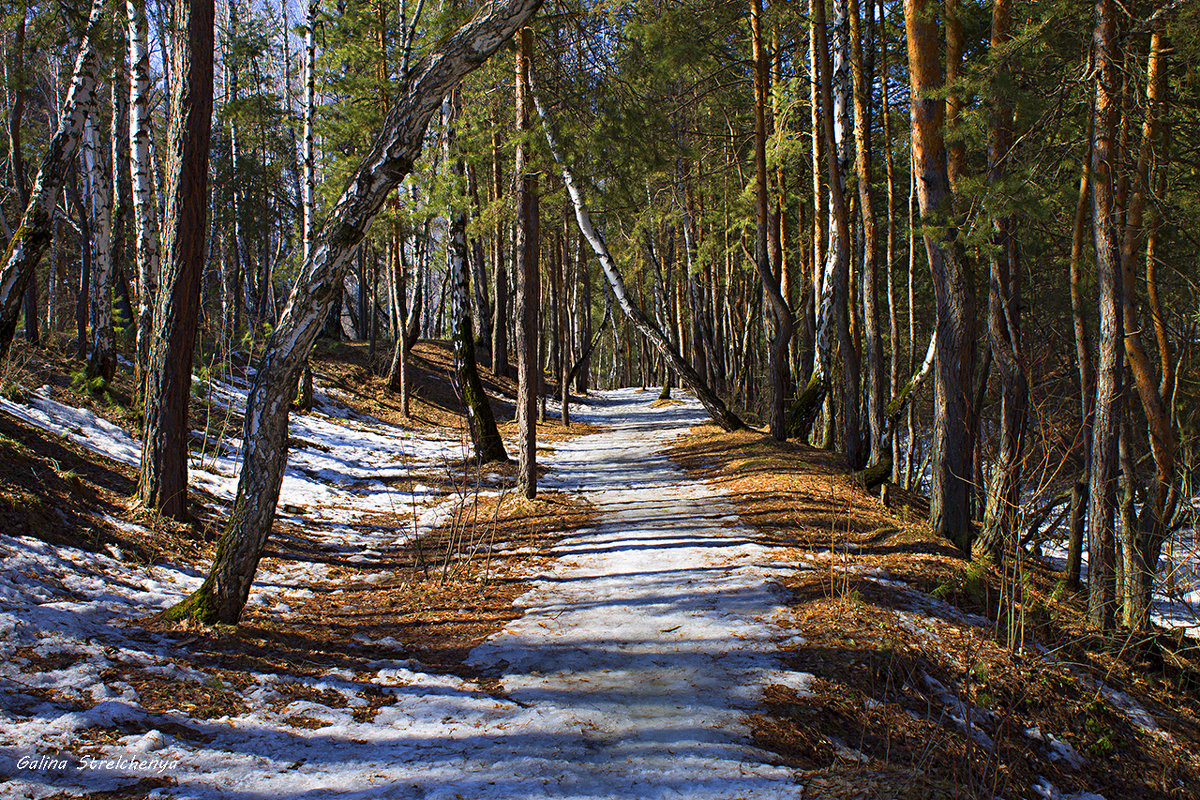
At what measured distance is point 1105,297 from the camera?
253 inches

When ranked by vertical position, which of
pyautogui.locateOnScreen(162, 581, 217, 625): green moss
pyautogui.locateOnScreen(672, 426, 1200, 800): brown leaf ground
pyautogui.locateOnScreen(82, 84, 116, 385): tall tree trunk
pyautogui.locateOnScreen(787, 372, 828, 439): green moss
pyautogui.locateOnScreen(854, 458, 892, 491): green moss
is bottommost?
pyautogui.locateOnScreen(672, 426, 1200, 800): brown leaf ground

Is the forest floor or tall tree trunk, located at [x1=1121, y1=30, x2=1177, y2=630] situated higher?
tall tree trunk, located at [x1=1121, y1=30, x2=1177, y2=630]

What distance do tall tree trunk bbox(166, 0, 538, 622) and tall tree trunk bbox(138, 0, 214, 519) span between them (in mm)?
2190

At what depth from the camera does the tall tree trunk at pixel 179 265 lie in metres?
5.68

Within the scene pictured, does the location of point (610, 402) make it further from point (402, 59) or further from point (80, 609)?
point (80, 609)

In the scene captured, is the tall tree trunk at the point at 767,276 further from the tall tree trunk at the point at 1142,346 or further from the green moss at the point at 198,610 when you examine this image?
the green moss at the point at 198,610

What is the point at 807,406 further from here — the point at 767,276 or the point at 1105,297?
the point at 1105,297

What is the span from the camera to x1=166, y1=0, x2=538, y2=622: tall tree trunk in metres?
4.19

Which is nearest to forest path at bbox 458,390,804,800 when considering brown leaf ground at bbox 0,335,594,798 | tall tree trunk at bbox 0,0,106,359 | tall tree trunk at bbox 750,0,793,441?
brown leaf ground at bbox 0,335,594,798

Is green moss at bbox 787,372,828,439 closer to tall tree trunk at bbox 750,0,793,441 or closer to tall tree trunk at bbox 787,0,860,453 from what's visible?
tall tree trunk at bbox 750,0,793,441

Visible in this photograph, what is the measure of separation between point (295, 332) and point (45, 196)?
170 inches

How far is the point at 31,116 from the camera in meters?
21.8

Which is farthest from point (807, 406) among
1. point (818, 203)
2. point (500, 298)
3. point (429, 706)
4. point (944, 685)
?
point (500, 298)

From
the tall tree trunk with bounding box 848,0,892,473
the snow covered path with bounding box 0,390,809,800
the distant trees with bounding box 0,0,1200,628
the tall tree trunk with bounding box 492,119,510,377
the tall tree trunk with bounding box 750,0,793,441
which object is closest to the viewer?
the snow covered path with bounding box 0,390,809,800
